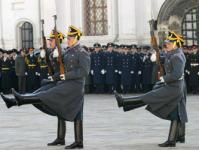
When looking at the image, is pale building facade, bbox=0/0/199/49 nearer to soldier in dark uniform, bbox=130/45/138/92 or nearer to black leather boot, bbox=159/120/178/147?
soldier in dark uniform, bbox=130/45/138/92

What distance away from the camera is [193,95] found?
2452cm

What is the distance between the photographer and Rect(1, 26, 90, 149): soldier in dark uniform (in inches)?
454

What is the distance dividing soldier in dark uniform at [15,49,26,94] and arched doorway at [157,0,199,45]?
6.14m

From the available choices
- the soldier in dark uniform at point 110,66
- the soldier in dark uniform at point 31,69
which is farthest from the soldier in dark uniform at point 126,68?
the soldier in dark uniform at point 31,69

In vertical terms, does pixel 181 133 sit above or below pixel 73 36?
below

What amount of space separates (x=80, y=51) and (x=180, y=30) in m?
18.5

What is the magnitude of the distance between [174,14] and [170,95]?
18584mm

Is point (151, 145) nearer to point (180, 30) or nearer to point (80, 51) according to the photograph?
point (80, 51)

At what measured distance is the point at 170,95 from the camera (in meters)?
11.7

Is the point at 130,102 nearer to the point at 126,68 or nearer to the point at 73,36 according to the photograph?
the point at 73,36

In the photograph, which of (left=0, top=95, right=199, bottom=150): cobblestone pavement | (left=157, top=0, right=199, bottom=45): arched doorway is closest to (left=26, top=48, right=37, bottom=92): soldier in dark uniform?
(left=157, top=0, right=199, bottom=45): arched doorway

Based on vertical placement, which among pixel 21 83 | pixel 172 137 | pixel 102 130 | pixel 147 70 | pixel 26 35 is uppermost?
pixel 26 35

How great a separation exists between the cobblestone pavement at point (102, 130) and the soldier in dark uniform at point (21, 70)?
21.1 ft

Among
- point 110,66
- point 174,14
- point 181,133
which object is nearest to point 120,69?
point 110,66
